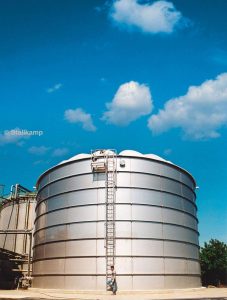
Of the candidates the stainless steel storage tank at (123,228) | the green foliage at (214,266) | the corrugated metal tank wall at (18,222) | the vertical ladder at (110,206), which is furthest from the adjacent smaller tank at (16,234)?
the green foliage at (214,266)

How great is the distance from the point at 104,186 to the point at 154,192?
3.48 metres

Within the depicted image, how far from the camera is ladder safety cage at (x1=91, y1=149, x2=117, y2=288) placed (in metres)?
20.3

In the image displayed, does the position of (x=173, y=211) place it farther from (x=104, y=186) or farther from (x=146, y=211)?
(x=104, y=186)

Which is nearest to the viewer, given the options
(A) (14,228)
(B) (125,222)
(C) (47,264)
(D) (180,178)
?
(B) (125,222)

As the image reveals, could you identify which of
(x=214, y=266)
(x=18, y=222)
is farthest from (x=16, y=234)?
(x=214, y=266)

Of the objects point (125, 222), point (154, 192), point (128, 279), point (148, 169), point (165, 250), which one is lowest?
point (128, 279)

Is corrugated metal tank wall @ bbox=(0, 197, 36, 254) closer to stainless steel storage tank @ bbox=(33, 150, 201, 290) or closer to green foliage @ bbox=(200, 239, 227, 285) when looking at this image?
stainless steel storage tank @ bbox=(33, 150, 201, 290)

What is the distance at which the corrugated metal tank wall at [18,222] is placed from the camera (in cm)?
3028

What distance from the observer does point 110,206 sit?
21.5 metres

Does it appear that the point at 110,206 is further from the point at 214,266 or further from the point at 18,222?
the point at 214,266

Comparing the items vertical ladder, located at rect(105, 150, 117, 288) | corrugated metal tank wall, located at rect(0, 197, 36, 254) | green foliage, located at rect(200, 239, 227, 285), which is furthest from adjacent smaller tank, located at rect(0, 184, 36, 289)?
green foliage, located at rect(200, 239, 227, 285)

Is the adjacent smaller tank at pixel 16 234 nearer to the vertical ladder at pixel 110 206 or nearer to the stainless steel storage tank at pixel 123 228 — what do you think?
the stainless steel storage tank at pixel 123 228

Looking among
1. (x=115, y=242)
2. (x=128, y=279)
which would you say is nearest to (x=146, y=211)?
(x=115, y=242)

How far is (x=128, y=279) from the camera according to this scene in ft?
65.3
